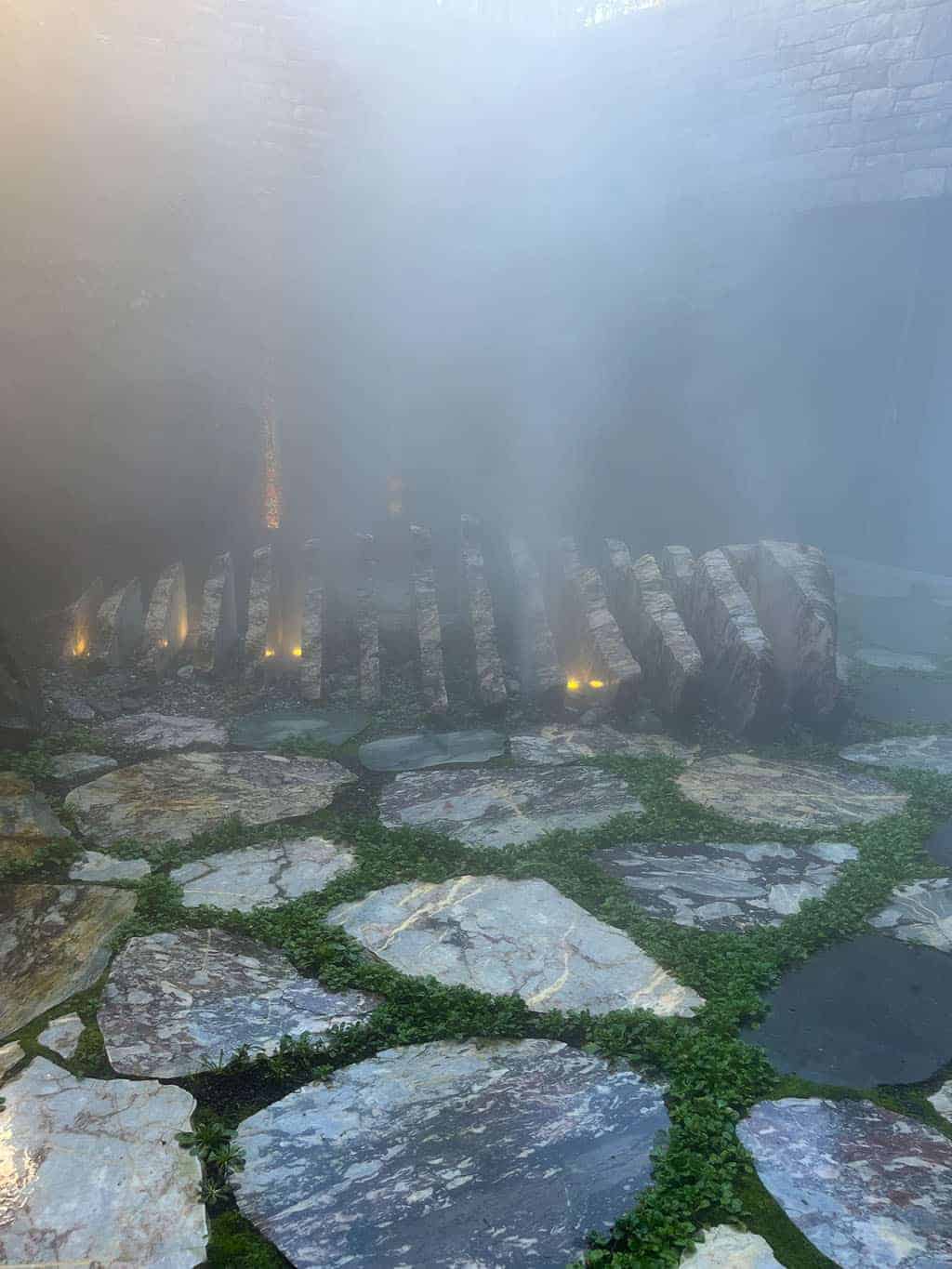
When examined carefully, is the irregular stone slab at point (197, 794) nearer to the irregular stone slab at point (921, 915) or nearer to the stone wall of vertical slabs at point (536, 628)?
the stone wall of vertical slabs at point (536, 628)

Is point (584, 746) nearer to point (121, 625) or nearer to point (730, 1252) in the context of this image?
point (730, 1252)

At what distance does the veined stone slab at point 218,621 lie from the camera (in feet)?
20.5

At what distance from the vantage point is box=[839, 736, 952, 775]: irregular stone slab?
4941 mm

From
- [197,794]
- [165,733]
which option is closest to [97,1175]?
[197,794]

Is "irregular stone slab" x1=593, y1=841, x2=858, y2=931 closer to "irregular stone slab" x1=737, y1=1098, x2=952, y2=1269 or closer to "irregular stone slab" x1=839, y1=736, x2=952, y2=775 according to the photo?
"irregular stone slab" x1=737, y1=1098, x2=952, y2=1269

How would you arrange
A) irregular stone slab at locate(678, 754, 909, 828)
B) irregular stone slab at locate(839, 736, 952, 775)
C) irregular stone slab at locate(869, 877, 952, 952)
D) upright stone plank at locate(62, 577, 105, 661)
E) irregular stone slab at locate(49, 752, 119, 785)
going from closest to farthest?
1. irregular stone slab at locate(869, 877, 952, 952)
2. irregular stone slab at locate(678, 754, 909, 828)
3. irregular stone slab at locate(49, 752, 119, 785)
4. irregular stone slab at locate(839, 736, 952, 775)
5. upright stone plank at locate(62, 577, 105, 661)

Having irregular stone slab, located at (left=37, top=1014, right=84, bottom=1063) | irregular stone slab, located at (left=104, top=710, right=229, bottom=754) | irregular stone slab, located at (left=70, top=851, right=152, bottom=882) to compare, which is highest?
irregular stone slab, located at (left=104, top=710, right=229, bottom=754)

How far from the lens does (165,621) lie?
21.2 feet

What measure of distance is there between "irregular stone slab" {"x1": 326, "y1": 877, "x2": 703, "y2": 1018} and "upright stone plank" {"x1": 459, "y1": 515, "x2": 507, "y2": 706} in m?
2.10

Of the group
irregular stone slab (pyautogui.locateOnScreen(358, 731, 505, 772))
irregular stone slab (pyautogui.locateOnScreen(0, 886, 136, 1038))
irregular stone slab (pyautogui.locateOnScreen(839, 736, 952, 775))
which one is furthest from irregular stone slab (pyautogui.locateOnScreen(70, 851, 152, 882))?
irregular stone slab (pyautogui.locateOnScreen(839, 736, 952, 775))

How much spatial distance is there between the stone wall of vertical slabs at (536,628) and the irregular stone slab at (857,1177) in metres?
3.05

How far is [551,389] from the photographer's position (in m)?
8.80

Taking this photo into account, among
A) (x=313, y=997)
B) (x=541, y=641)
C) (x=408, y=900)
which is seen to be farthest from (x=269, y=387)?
(x=313, y=997)

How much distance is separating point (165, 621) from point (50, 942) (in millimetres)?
3560
